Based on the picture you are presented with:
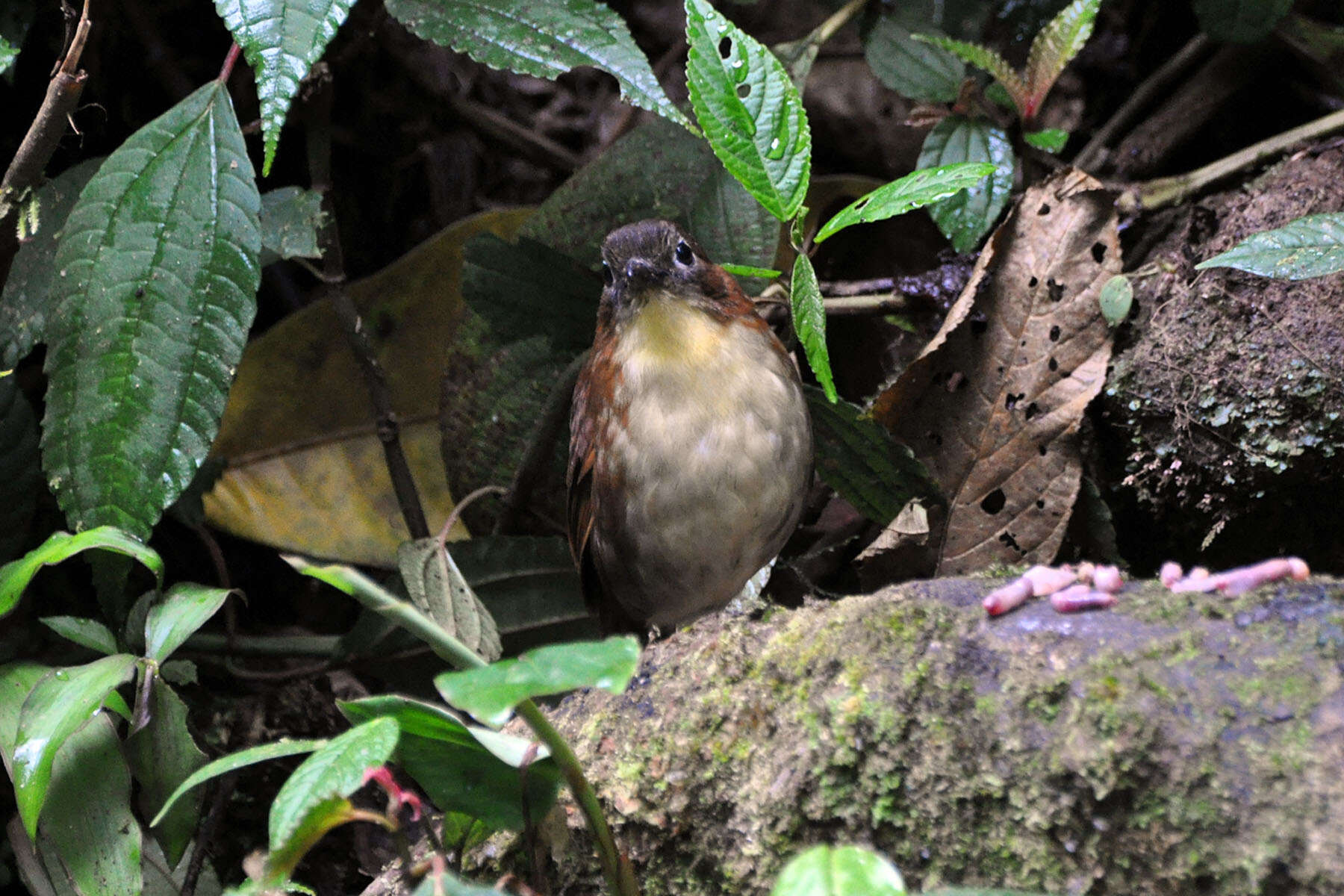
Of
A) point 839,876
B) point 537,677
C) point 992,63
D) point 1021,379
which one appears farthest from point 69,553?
point 992,63

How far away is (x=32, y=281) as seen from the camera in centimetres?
287

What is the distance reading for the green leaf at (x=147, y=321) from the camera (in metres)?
2.41

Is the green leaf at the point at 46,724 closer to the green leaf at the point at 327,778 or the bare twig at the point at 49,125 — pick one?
the green leaf at the point at 327,778

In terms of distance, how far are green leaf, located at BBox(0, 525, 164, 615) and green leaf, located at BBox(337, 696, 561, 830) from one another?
71 centimetres

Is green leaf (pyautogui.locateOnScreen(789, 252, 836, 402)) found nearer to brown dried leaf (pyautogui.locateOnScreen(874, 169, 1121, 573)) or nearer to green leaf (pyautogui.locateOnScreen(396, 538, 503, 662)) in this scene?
brown dried leaf (pyautogui.locateOnScreen(874, 169, 1121, 573))

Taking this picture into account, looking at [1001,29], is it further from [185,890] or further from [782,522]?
[185,890]

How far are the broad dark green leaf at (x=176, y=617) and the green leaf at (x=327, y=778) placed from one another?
91 cm

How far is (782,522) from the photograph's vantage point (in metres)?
2.89

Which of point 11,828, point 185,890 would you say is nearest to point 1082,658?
point 185,890

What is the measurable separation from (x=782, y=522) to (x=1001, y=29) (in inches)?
79.7

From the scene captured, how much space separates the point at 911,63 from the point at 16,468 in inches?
104


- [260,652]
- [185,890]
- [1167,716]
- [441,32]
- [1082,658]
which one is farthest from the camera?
[260,652]

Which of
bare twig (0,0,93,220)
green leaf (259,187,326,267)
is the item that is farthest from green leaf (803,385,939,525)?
bare twig (0,0,93,220)

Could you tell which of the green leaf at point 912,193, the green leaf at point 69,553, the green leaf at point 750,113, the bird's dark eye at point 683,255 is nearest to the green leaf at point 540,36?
the green leaf at point 750,113
